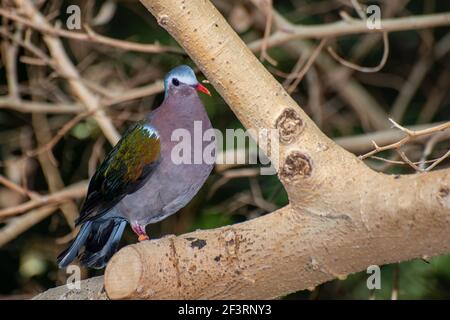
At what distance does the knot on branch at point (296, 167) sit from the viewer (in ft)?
8.28

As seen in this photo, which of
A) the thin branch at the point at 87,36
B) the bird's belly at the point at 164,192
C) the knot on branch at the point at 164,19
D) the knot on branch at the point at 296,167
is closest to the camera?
the knot on branch at the point at 296,167

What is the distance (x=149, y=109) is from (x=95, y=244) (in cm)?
281

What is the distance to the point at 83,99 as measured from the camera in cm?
518

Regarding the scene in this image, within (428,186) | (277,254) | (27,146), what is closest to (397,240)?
(428,186)

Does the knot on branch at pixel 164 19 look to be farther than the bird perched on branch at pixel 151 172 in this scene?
No

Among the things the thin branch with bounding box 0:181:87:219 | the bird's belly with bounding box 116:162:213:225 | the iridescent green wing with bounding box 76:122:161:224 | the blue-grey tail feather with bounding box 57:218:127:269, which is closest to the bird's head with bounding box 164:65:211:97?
the iridescent green wing with bounding box 76:122:161:224

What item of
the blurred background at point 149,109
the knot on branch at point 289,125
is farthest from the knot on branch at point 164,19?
the blurred background at point 149,109

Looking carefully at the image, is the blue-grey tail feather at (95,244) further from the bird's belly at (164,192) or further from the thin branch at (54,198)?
the thin branch at (54,198)

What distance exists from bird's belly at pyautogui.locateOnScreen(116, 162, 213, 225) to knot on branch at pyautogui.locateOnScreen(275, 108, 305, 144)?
2.93ft

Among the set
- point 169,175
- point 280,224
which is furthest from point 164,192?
point 280,224

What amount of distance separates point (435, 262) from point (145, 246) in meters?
2.67

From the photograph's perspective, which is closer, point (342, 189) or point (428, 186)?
point (428, 186)

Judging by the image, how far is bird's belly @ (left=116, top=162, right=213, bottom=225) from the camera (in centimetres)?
343

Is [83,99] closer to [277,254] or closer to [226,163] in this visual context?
[226,163]
